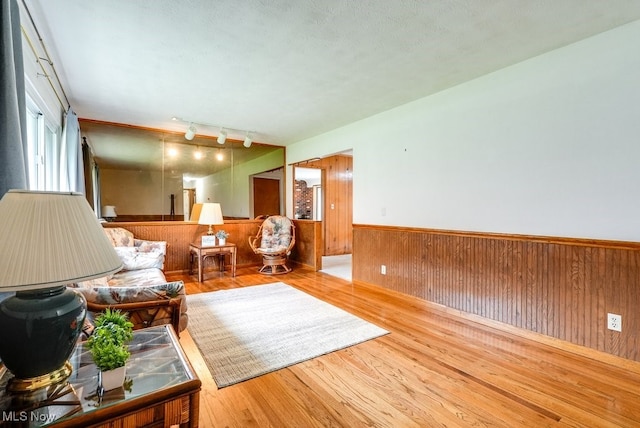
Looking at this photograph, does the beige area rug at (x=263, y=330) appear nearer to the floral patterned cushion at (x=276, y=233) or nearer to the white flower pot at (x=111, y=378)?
the white flower pot at (x=111, y=378)

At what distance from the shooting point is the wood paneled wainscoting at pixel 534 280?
7.39 feet

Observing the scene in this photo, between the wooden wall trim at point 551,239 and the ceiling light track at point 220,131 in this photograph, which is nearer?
the wooden wall trim at point 551,239

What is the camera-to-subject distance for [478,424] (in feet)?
5.39

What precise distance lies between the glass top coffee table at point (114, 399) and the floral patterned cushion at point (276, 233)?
171 inches

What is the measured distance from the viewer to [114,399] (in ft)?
3.27

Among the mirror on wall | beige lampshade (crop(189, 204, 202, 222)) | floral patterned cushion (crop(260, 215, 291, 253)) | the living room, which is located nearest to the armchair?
floral patterned cushion (crop(260, 215, 291, 253))

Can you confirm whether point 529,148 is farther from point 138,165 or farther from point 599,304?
point 138,165

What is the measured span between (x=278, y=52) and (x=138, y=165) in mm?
3835

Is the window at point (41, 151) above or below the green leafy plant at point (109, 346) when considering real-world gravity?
above

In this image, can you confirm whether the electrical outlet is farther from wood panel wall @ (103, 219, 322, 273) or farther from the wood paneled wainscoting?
wood panel wall @ (103, 219, 322, 273)

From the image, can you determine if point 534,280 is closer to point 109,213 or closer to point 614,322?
point 614,322

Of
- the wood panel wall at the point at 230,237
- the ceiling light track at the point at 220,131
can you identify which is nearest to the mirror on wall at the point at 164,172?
the wood panel wall at the point at 230,237

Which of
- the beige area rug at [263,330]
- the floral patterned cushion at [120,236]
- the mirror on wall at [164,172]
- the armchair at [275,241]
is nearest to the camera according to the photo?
the beige area rug at [263,330]

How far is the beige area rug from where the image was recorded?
2.29 m
